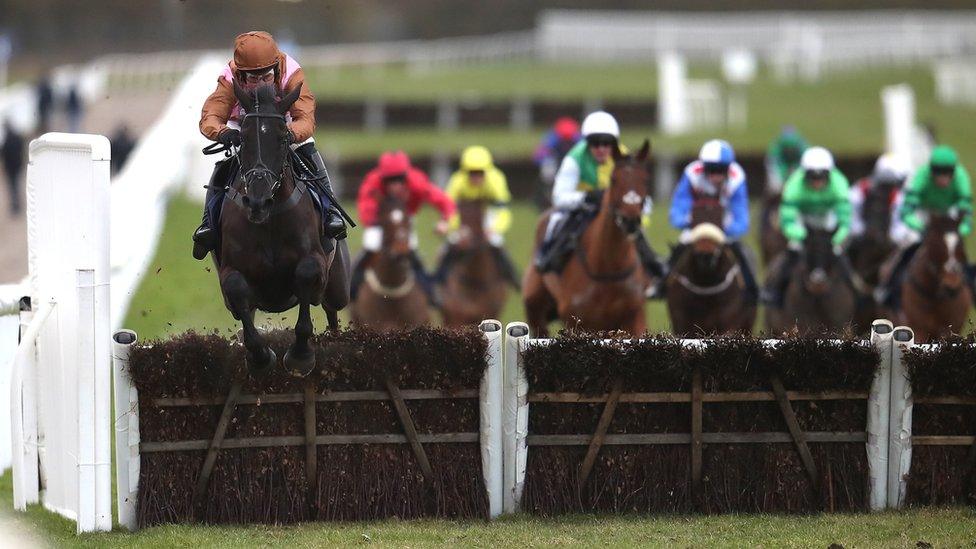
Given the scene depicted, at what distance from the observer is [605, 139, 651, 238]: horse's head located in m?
9.87

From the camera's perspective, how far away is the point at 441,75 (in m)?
39.0

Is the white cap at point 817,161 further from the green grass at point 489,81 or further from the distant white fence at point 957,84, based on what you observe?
the distant white fence at point 957,84

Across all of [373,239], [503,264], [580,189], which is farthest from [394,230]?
[580,189]

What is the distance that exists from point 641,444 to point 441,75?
31.6 metres

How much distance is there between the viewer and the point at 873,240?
15133 mm

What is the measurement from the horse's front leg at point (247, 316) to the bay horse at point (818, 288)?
241 inches

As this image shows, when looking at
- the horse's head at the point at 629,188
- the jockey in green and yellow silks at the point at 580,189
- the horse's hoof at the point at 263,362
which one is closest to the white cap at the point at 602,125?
the jockey in green and yellow silks at the point at 580,189

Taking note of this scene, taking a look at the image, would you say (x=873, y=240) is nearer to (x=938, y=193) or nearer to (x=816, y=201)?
(x=816, y=201)

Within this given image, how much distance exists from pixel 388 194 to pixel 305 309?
6.21m

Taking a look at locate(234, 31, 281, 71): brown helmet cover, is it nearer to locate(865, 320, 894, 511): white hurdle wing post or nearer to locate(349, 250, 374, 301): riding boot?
locate(865, 320, 894, 511): white hurdle wing post

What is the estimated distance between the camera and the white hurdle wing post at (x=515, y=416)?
7.86 meters

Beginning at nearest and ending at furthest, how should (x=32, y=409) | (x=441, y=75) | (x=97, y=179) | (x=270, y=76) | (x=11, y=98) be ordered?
(x=270, y=76)
(x=97, y=179)
(x=32, y=409)
(x=11, y=98)
(x=441, y=75)

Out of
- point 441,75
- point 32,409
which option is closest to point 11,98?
point 441,75

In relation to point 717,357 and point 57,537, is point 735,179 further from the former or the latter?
point 57,537
